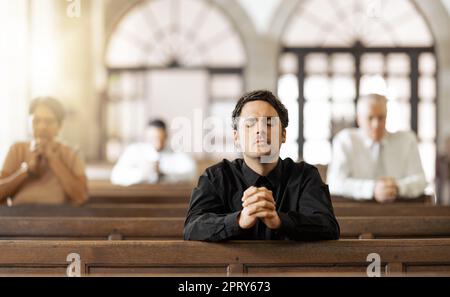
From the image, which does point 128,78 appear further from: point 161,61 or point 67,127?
point 67,127

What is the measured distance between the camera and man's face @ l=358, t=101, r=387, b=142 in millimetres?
5008

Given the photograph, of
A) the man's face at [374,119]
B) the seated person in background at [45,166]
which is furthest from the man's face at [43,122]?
the man's face at [374,119]

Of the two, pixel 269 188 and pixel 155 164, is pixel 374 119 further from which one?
pixel 155 164

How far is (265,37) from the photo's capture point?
1243 cm

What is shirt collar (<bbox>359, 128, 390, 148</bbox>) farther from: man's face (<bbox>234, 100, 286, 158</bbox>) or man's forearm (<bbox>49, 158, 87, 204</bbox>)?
man's face (<bbox>234, 100, 286, 158</bbox>)

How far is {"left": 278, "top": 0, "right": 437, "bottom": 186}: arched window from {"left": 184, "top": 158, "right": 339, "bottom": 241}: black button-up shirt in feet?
31.8

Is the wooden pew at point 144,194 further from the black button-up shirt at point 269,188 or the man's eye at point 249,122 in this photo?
the man's eye at point 249,122

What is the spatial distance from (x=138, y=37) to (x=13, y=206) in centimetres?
855

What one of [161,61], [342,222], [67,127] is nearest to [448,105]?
[161,61]

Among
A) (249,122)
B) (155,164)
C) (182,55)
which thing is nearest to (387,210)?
(249,122)

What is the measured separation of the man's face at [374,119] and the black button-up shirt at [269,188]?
2199 mm

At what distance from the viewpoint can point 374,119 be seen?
5098 mm

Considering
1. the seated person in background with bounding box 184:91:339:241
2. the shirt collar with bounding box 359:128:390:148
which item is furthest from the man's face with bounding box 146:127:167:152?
the seated person in background with bounding box 184:91:339:241

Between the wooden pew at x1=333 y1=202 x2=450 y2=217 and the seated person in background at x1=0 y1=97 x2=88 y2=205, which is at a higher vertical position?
the seated person in background at x1=0 y1=97 x2=88 y2=205
